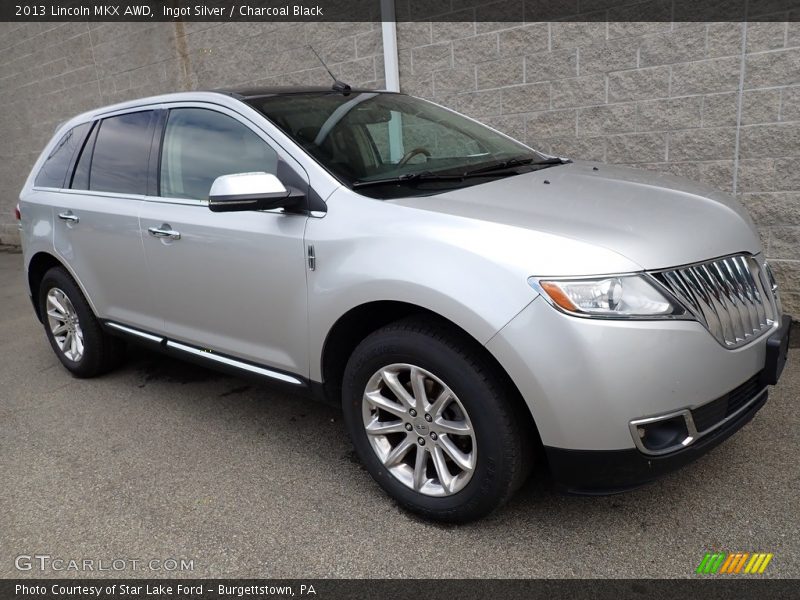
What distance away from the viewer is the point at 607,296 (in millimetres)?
2205

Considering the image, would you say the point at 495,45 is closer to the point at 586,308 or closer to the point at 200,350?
the point at 200,350

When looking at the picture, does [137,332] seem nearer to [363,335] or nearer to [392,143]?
[363,335]

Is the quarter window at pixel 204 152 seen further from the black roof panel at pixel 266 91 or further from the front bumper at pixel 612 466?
the front bumper at pixel 612 466

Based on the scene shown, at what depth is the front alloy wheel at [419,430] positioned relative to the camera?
8.37ft

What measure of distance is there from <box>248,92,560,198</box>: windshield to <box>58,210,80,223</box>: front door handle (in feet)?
5.30

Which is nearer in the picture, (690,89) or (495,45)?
(690,89)

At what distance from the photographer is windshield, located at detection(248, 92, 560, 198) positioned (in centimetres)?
297

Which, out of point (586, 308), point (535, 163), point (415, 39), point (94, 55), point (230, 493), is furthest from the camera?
point (94, 55)

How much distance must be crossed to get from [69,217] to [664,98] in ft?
13.5

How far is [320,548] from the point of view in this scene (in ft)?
8.63

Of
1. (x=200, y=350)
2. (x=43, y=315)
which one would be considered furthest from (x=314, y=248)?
(x=43, y=315)

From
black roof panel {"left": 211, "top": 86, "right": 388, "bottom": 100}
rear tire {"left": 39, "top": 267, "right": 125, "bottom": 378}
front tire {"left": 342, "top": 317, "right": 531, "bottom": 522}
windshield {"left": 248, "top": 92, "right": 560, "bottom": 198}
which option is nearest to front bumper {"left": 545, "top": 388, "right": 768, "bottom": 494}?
front tire {"left": 342, "top": 317, "right": 531, "bottom": 522}
